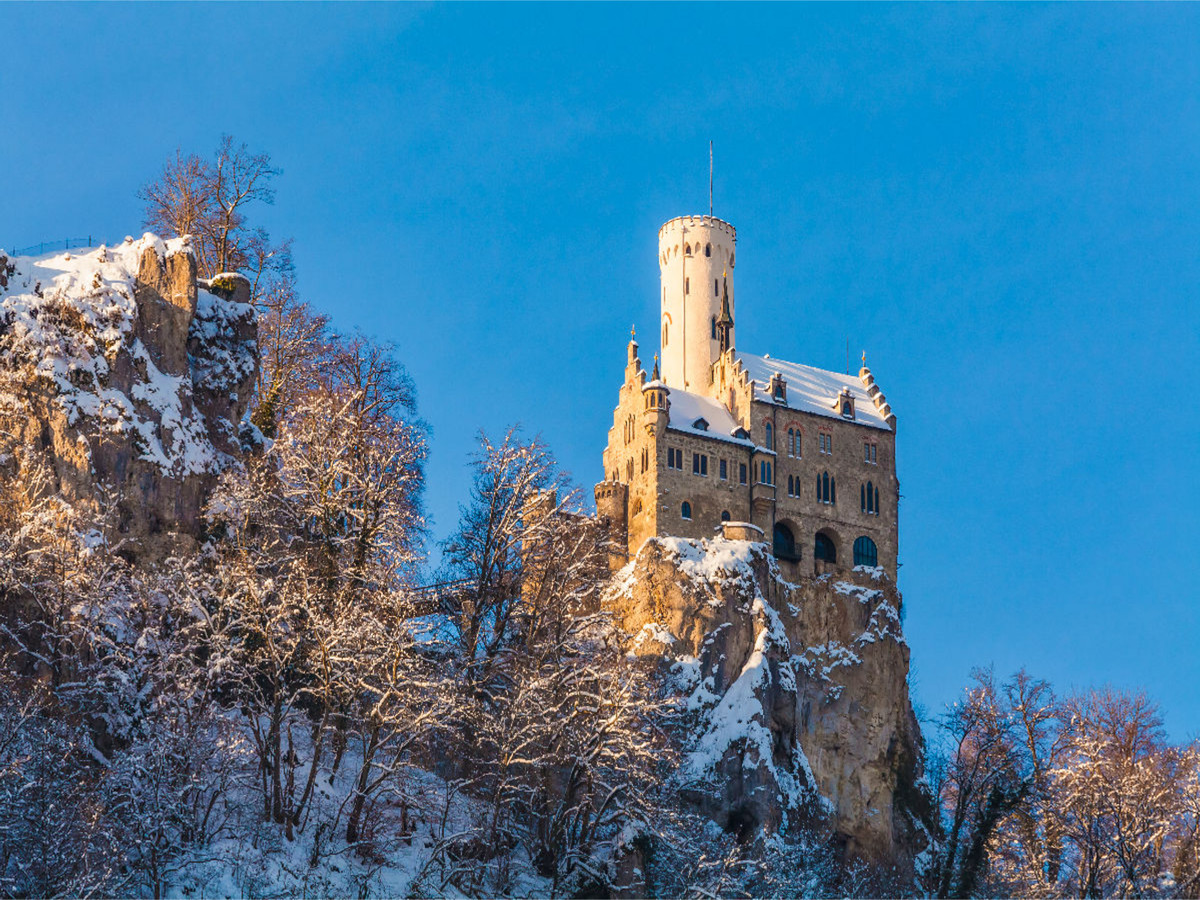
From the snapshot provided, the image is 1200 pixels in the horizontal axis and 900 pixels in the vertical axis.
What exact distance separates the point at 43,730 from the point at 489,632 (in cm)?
1568

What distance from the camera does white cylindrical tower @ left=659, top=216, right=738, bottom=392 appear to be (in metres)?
85.5

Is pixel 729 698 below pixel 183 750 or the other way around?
the other way around

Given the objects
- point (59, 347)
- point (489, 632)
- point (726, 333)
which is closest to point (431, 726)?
point (489, 632)

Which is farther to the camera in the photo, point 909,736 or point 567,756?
point 909,736

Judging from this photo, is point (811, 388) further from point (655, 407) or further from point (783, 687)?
point (783, 687)

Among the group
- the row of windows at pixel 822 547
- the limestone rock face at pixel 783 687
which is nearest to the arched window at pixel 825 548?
the row of windows at pixel 822 547

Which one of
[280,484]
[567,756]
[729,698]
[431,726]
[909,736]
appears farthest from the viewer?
[909,736]

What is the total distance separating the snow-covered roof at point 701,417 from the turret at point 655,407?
58cm

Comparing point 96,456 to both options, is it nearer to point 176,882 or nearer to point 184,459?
point 184,459

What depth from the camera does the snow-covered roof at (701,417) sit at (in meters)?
76.9

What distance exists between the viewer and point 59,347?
43562 mm

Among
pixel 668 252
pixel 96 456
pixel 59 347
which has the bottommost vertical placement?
pixel 96 456

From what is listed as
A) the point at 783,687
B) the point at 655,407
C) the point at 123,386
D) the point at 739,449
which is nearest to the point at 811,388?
the point at 739,449

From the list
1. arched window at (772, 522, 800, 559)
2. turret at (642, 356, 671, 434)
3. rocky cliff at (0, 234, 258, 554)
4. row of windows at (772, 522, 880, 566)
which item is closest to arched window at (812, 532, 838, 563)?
row of windows at (772, 522, 880, 566)
